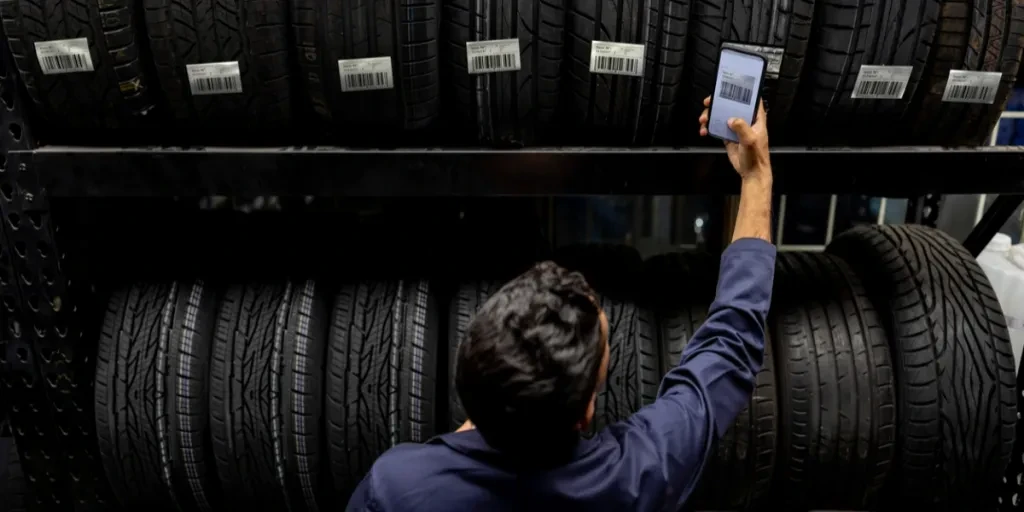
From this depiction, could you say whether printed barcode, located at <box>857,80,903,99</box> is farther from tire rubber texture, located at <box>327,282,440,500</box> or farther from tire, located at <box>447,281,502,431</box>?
tire rubber texture, located at <box>327,282,440,500</box>

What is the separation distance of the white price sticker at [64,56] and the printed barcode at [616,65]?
2.85 feet

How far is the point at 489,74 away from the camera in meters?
1.27

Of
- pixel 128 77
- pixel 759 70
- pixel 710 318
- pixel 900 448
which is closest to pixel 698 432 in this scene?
pixel 710 318

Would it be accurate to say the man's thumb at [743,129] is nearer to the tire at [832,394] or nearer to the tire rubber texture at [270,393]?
the tire at [832,394]

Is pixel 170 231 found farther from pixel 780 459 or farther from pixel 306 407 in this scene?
pixel 780 459

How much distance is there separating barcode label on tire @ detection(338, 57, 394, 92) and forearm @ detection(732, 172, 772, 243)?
618 mm

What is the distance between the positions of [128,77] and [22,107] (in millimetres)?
212

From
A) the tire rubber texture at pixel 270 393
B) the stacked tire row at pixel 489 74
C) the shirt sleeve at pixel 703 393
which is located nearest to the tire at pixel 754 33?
the stacked tire row at pixel 489 74

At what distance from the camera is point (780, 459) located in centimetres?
154

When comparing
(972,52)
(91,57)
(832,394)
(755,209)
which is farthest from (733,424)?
(91,57)

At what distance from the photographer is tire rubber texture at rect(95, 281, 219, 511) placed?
1507mm

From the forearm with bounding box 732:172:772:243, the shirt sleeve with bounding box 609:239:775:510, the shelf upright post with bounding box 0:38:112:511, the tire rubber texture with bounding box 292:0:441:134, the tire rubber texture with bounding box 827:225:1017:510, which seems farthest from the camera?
the tire rubber texture with bounding box 827:225:1017:510

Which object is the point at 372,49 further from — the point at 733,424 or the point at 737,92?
the point at 733,424

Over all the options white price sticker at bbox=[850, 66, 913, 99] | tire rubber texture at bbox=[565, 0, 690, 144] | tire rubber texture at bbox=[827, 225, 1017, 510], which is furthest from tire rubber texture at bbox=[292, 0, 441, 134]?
tire rubber texture at bbox=[827, 225, 1017, 510]
